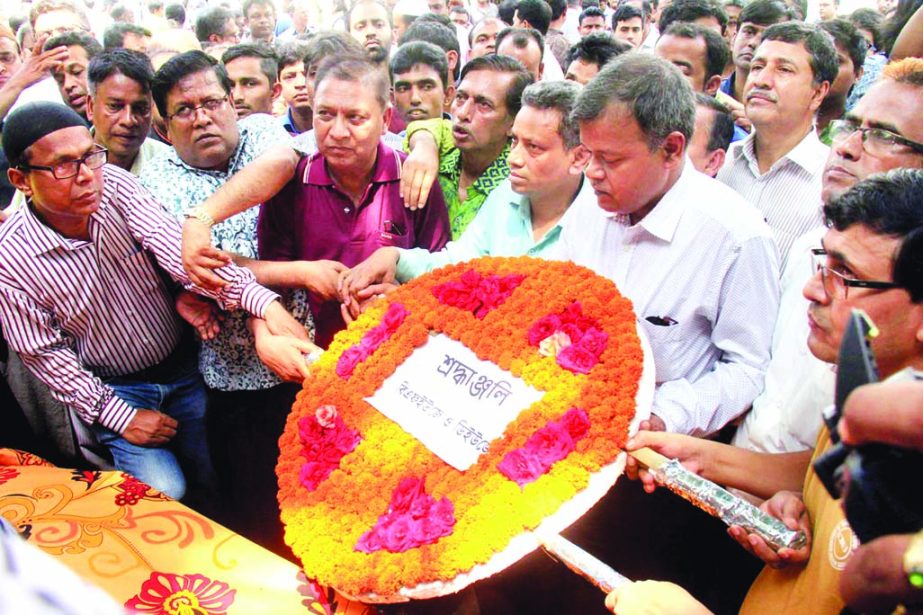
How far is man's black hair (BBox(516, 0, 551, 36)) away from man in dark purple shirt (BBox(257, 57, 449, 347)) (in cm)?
388

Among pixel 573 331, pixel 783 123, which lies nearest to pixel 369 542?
pixel 573 331

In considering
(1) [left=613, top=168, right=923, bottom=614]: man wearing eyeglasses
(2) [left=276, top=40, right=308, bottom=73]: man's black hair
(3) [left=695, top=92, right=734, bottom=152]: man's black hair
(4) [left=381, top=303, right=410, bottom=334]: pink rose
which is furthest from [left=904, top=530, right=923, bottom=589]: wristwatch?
(2) [left=276, top=40, right=308, bottom=73]: man's black hair

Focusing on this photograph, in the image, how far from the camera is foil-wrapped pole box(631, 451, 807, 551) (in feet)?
4.83

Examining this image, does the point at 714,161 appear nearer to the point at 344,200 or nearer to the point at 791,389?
the point at 791,389

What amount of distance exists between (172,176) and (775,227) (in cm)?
259

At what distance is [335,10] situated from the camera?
10.7m

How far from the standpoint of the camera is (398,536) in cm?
171

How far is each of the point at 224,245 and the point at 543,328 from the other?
157cm

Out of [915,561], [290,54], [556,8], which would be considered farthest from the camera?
[556,8]

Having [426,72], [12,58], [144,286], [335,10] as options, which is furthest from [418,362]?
[335,10]

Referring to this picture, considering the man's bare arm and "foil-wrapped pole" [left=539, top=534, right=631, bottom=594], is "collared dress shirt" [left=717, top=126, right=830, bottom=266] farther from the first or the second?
the man's bare arm

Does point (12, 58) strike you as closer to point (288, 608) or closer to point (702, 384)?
point (288, 608)

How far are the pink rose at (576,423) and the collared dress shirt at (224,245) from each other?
1452mm

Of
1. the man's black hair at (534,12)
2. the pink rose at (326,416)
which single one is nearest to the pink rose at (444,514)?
the pink rose at (326,416)
